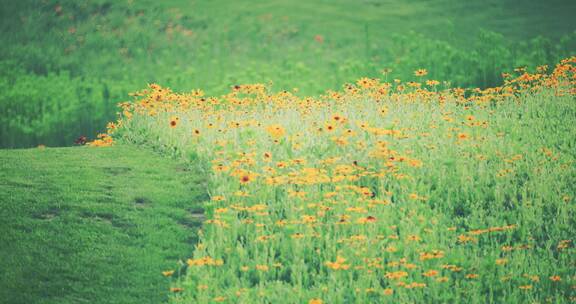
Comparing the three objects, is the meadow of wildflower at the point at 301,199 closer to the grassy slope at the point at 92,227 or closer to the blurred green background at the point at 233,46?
the grassy slope at the point at 92,227

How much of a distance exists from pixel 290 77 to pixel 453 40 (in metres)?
4.40

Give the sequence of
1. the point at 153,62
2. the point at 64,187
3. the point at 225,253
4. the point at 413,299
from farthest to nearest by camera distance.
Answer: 1. the point at 153,62
2. the point at 64,187
3. the point at 225,253
4. the point at 413,299

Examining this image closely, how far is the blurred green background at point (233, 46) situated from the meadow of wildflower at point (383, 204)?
15.2 ft

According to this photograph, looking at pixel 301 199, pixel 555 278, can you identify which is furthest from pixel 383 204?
pixel 555 278

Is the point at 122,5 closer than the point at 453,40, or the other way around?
the point at 453,40

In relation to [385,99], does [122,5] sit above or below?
above

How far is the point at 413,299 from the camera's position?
578cm

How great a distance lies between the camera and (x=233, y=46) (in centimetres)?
1669

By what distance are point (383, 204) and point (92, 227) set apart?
3100 millimetres

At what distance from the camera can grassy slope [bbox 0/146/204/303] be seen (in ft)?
19.5

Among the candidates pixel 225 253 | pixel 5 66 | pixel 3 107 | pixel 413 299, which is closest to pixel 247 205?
pixel 225 253

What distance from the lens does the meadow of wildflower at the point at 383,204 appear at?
5977 millimetres

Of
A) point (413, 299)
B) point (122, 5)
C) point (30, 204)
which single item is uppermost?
point (122, 5)

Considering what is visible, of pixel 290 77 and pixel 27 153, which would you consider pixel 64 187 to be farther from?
pixel 290 77
